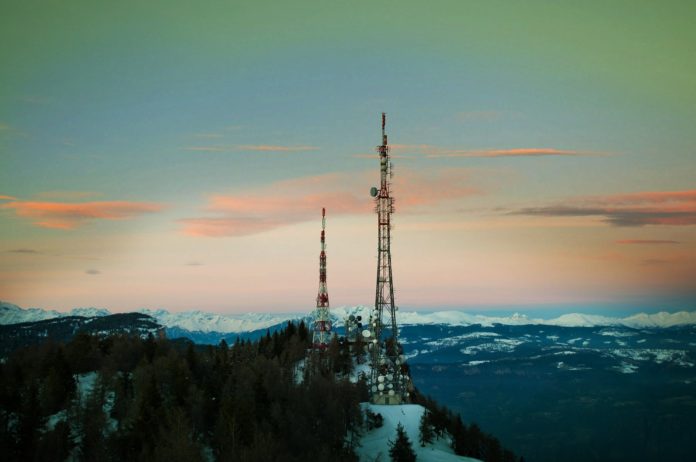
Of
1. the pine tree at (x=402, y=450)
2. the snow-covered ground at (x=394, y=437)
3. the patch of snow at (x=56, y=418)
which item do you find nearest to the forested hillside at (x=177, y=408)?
the patch of snow at (x=56, y=418)

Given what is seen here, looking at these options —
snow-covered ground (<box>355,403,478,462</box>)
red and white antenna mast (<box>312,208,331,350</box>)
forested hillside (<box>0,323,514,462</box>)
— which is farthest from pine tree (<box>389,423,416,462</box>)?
red and white antenna mast (<box>312,208,331,350</box>)

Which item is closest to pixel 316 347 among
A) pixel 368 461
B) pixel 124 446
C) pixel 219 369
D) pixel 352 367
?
pixel 352 367

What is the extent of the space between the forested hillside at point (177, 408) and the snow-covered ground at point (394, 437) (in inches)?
65.0

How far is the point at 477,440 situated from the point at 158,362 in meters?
52.1

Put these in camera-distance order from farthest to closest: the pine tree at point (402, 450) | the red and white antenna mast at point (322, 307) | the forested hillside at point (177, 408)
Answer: the red and white antenna mast at point (322, 307)
the pine tree at point (402, 450)
the forested hillside at point (177, 408)

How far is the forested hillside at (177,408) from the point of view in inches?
3147

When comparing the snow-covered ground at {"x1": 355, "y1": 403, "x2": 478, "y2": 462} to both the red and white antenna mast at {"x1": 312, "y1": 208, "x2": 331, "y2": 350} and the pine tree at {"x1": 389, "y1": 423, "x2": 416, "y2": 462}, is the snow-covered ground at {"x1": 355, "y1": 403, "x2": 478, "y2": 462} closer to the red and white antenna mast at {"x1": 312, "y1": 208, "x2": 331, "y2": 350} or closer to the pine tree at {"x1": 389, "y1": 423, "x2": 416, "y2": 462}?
the pine tree at {"x1": 389, "y1": 423, "x2": 416, "y2": 462}

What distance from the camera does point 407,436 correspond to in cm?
8844

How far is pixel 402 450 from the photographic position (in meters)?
84.2

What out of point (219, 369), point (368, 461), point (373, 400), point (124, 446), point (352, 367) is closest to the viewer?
point (124, 446)

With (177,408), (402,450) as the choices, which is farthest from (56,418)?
(402,450)

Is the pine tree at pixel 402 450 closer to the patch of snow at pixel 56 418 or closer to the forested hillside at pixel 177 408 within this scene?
the forested hillside at pixel 177 408

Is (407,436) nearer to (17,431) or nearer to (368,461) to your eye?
(368,461)

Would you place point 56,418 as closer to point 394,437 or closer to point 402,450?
point 394,437
